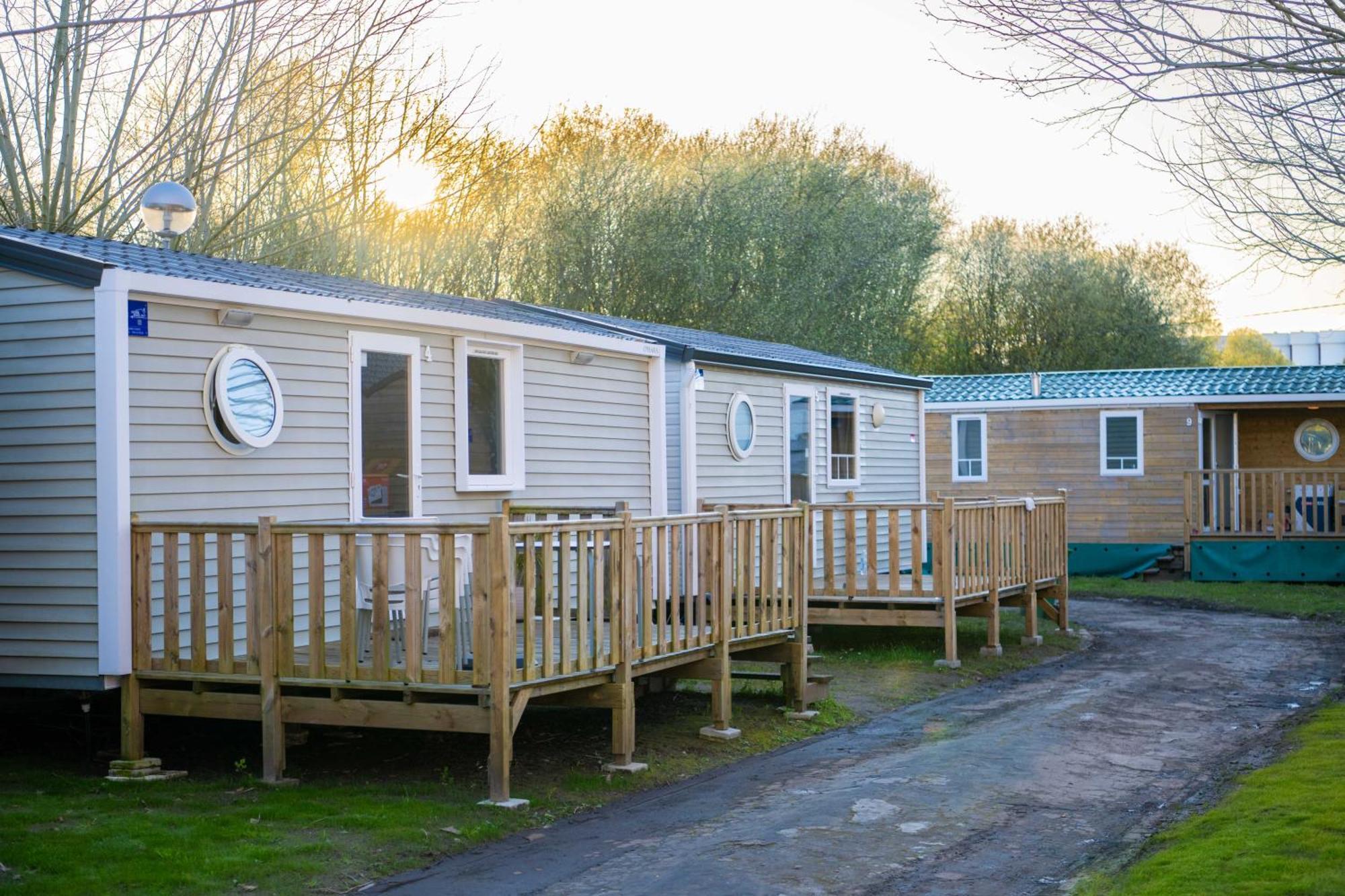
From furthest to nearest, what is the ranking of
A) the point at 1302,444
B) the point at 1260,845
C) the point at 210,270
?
the point at 1302,444
the point at 210,270
the point at 1260,845

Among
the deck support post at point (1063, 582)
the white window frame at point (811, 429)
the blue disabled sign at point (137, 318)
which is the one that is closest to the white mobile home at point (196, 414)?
the blue disabled sign at point (137, 318)

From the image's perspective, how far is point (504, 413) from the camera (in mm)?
10492

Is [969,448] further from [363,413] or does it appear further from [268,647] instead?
[268,647]

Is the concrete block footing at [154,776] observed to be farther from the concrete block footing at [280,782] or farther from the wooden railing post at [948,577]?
the wooden railing post at [948,577]

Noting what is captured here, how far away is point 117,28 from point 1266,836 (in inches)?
486

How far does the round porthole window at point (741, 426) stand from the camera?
1406 centimetres

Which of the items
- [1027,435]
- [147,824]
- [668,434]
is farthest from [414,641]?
[1027,435]

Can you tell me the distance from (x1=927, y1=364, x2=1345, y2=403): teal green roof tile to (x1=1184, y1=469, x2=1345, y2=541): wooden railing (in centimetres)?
136

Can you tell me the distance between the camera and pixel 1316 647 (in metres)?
13.8

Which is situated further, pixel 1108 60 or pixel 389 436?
pixel 389 436

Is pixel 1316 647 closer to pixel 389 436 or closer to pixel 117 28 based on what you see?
pixel 389 436

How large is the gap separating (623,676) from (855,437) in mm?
9018

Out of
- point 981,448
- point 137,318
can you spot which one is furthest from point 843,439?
point 137,318

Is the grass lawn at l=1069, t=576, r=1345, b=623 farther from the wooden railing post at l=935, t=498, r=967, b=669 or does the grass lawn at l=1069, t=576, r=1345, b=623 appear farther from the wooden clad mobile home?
the wooden railing post at l=935, t=498, r=967, b=669
